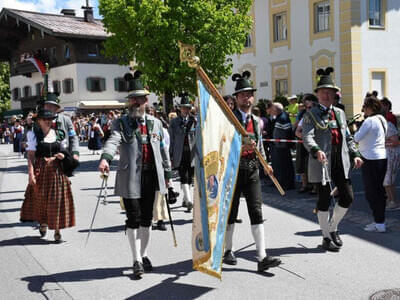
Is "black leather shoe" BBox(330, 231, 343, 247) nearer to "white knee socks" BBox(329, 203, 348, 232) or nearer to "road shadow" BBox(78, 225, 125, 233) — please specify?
"white knee socks" BBox(329, 203, 348, 232)

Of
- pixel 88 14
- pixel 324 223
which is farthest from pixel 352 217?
pixel 88 14

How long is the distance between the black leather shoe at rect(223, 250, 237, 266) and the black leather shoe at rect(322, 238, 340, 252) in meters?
1.20

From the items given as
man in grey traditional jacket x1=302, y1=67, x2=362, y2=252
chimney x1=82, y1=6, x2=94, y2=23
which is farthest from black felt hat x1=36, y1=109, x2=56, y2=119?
chimney x1=82, y1=6, x2=94, y2=23

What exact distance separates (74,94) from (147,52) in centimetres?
2984

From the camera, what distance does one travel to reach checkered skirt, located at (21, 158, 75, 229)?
Answer: 22.4 feet

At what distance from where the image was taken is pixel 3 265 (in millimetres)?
5867

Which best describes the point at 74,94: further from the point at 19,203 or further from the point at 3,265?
the point at 3,265

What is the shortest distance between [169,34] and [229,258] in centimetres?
1157

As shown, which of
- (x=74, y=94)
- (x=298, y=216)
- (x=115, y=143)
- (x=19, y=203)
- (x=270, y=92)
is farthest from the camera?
(x=74, y=94)

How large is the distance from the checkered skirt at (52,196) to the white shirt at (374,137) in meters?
4.28

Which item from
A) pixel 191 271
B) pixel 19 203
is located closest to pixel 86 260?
pixel 191 271

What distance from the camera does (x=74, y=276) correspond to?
5324 millimetres

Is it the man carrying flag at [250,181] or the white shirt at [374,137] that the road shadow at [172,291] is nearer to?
the man carrying flag at [250,181]

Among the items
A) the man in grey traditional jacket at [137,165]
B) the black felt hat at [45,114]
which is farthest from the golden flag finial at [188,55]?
the black felt hat at [45,114]
